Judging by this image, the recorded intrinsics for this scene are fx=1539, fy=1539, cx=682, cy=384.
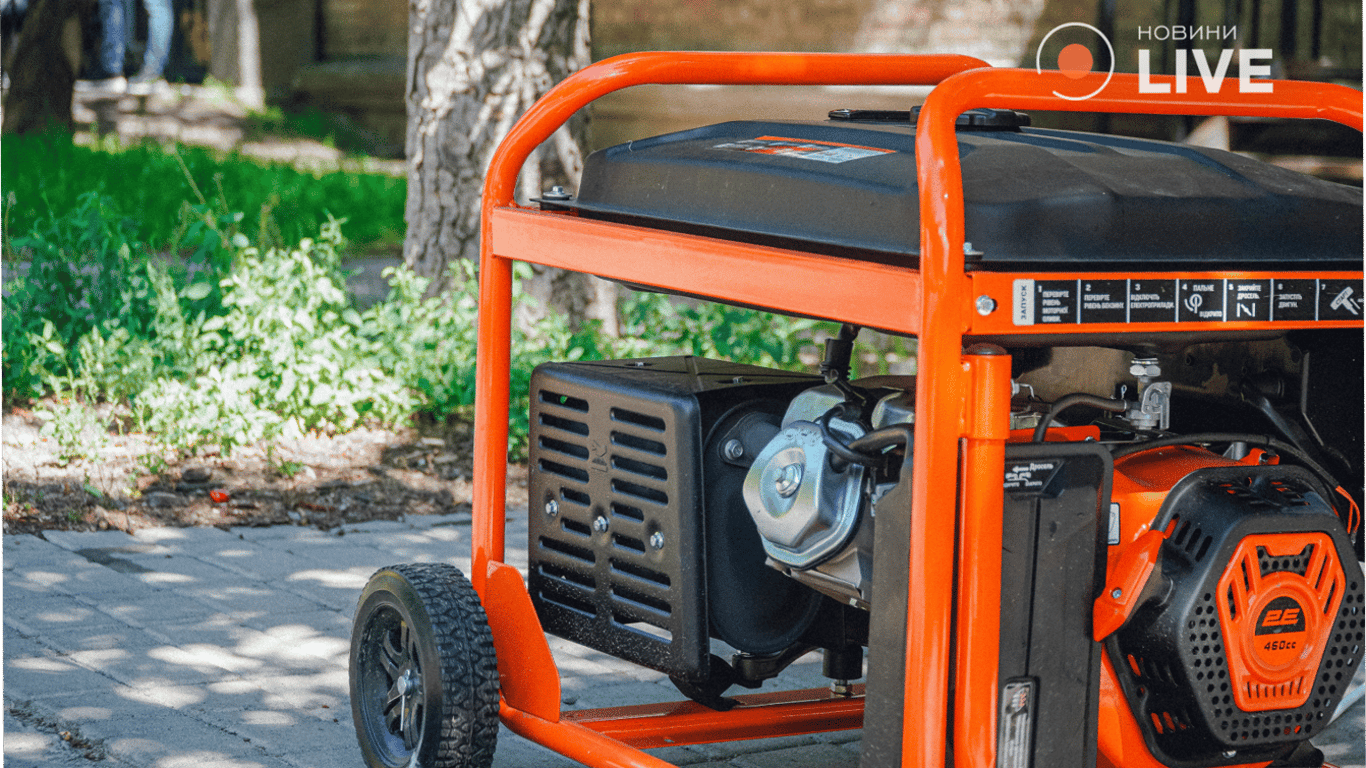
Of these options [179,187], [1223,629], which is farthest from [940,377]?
[179,187]

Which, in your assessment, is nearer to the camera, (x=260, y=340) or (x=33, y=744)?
(x=33, y=744)

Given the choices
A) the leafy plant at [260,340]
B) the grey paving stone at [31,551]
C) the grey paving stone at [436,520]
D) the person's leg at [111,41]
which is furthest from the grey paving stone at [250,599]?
the person's leg at [111,41]

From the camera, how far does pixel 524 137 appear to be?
2.69m

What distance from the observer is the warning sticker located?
2260 mm

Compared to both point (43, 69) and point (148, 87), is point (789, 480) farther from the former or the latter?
point (148, 87)

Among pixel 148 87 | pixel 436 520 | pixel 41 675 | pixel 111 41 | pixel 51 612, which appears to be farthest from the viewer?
pixel 111 41

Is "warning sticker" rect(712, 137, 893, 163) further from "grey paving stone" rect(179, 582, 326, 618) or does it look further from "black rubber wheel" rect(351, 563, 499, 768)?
"grey paving stone" rect(179, 582, 326, 618)

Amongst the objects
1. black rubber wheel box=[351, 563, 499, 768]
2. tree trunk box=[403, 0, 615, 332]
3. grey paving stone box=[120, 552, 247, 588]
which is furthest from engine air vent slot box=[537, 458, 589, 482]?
tree trunk box=[403, 0, 615, 332]

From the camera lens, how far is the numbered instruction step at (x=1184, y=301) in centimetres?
189

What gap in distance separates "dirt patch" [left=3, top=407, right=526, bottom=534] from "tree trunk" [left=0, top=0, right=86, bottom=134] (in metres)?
6.31

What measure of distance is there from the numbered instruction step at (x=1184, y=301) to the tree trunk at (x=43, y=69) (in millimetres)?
9731

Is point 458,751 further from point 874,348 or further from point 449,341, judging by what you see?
point 874,348

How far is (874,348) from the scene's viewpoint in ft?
20.0

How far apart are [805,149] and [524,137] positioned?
56cm
